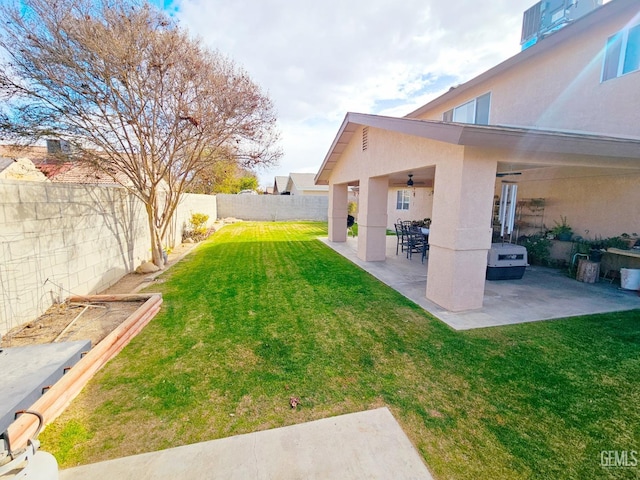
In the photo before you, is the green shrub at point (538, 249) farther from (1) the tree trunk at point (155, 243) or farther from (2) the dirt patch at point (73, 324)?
(1) the tree trunk at point (155, 243)

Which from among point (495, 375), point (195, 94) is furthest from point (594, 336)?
point (195, 94)

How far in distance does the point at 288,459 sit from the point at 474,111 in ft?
40.3

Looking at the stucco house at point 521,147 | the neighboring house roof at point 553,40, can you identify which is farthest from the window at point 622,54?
the neighboring house roof at point 553,40

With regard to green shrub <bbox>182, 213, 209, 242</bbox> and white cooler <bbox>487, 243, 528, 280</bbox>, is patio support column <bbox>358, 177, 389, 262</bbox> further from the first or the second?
green shrub <bbox>182, 213, 209, 242</bbox>

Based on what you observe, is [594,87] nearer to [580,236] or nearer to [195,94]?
[580,236]

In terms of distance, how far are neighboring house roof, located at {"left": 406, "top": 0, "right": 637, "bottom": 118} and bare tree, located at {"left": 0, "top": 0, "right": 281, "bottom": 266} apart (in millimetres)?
7233

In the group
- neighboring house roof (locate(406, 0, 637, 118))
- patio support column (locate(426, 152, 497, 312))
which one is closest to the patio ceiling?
patio support column (locate(426, 152, 497, 312))

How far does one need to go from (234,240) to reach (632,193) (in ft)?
46.3

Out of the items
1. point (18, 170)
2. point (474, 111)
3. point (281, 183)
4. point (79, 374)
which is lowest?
point (79, 374)

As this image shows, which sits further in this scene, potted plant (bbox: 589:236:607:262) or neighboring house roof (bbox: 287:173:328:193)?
neighboring house roof (bbox: 287:173:328:193)

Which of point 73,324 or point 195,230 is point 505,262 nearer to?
point 73,324

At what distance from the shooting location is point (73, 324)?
4789mm

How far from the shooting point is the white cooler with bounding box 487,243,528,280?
7570 millimetres

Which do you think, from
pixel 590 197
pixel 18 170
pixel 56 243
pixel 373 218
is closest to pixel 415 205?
pixel 373 218
